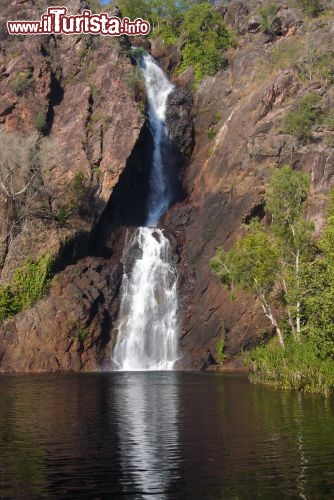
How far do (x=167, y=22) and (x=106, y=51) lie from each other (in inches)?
843

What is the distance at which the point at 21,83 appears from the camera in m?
84.5

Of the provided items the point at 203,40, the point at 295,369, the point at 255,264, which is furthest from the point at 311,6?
the point at 295,369

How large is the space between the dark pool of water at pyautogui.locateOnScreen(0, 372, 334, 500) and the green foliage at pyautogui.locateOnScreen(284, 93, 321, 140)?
129ft

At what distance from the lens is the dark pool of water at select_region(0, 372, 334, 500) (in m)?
19.0

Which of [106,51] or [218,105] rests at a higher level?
[106,51]

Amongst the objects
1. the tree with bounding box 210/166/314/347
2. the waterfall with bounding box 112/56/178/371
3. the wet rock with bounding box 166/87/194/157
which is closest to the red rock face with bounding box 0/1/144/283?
the waterfall with bounding box 112/56/178/371

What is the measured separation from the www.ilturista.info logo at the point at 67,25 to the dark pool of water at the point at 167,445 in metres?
62.7

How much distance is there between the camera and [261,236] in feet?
163

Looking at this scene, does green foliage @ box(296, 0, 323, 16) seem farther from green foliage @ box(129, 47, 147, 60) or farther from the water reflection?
the water reflection

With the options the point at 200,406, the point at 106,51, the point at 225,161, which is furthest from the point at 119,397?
the point at 106,51

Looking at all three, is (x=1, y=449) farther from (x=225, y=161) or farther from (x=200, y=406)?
(x=225, y=161)

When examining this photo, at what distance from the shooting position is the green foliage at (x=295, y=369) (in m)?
39.0

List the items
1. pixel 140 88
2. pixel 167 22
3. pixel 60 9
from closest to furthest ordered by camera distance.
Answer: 1. pixel 140 88
2. pixel 60 9
3. pixel 167 22

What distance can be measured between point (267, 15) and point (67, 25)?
1052 inches
